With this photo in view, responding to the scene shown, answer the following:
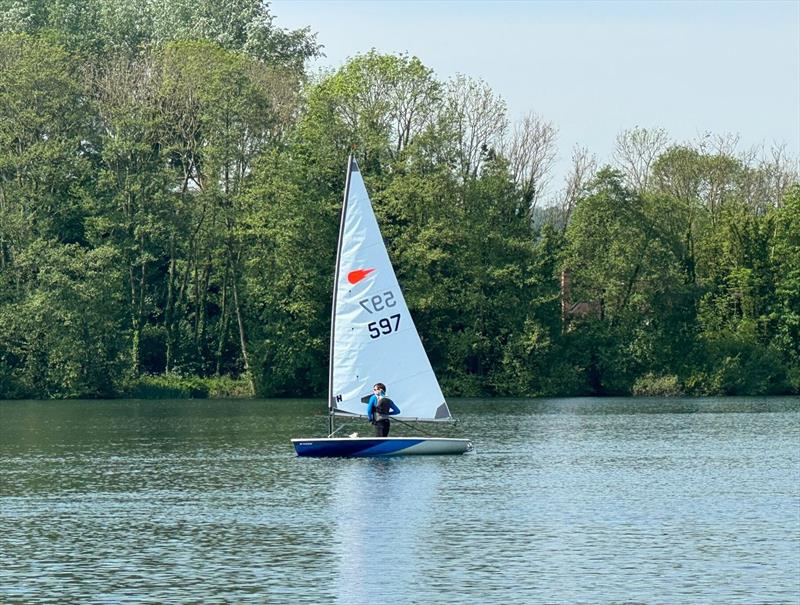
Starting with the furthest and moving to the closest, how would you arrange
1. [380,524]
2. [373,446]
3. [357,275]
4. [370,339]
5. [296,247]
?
[296,247], [357,275], [370,339], [373,446], [380,524]

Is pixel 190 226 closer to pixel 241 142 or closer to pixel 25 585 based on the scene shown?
pixel 241 142

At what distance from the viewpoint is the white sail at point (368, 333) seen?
5719cm

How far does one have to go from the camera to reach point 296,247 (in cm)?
10769

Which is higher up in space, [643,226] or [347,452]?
[643,226]

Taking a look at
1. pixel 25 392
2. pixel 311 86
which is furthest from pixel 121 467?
pixel 311 86

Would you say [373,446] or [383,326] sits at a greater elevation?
[383,326]

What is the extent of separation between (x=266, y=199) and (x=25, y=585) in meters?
79.2

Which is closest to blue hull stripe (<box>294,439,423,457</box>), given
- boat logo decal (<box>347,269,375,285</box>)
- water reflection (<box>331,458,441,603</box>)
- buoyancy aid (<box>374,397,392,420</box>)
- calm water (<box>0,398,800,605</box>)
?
water reflection (<box>331,458,441,603</box>)

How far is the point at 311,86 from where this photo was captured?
4530 inches

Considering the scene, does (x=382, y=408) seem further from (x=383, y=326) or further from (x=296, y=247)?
(x=296, y=247)

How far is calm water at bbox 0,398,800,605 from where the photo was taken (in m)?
30.4

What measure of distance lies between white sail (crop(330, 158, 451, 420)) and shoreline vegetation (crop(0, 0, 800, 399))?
49039 millimetres

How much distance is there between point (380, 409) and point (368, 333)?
3105 mm

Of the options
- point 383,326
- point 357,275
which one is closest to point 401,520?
point 383,326
